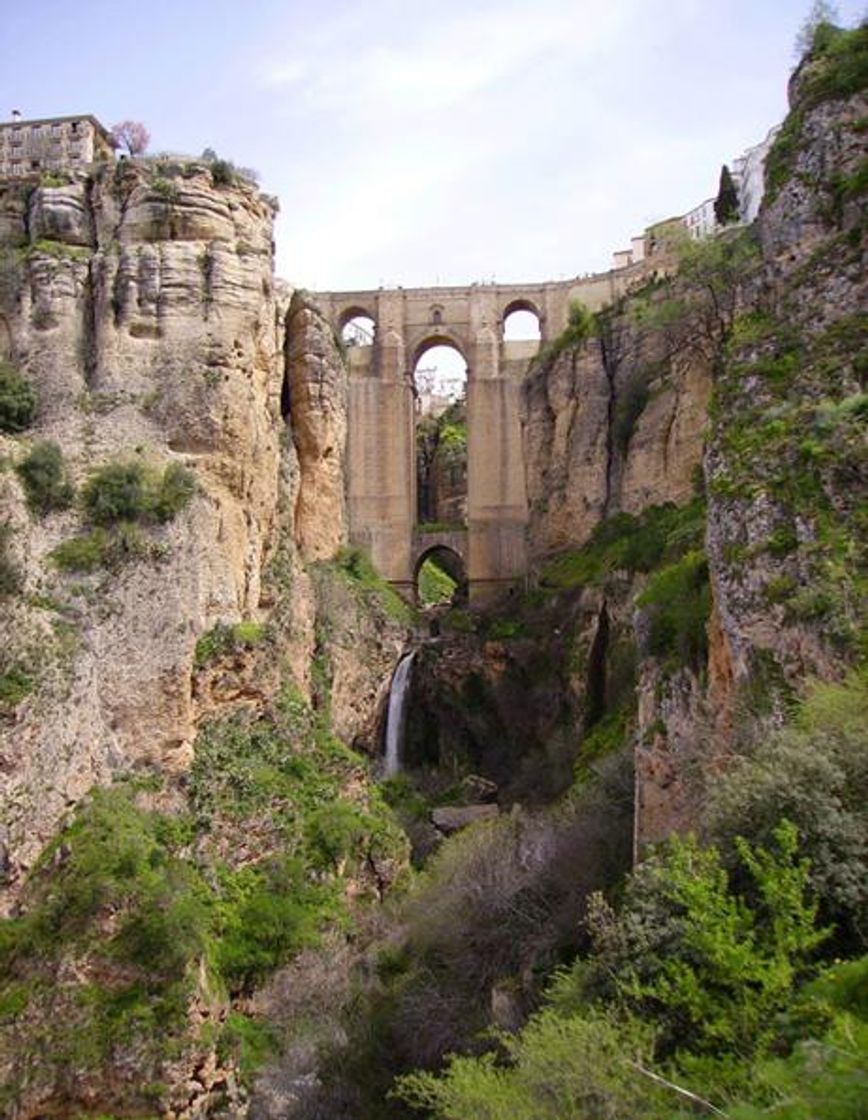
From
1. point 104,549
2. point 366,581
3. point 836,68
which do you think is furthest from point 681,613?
point 366,581

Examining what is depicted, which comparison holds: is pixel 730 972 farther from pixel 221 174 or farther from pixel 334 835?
pixel 221 174

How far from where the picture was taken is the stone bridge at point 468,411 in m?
42.4

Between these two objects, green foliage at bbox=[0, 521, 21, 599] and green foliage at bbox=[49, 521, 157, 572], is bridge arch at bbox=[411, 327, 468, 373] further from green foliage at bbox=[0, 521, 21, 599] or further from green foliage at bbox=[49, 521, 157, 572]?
green foliage at bbox=[0, 521, 21, 599]

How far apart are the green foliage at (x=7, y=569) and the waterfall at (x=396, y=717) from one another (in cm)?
1370

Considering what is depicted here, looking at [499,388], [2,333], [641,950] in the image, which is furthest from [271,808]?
[499,388]

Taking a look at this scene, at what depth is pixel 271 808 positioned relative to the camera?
77.4ft

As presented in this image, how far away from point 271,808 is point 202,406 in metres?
8.28

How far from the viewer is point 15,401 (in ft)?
84.1

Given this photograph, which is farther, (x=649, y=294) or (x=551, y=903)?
(x=649, y=294)

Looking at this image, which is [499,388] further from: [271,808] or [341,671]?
[271,808]

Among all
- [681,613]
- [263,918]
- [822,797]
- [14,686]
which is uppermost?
[681,613]

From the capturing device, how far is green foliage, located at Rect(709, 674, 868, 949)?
974cm

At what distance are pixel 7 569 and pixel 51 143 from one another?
1045 inches

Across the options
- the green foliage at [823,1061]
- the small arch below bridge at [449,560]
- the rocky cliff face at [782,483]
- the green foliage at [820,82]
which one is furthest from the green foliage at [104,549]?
the small arch below bridge at [449,560]
